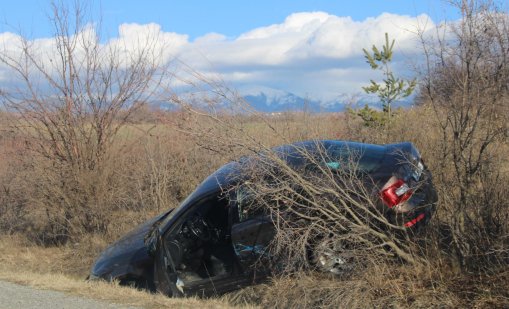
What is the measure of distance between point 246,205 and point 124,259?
7.13 feet

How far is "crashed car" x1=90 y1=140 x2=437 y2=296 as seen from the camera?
634 cm

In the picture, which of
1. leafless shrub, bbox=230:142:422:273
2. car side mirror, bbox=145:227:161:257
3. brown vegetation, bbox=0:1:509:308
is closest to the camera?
brown vegetation, bbox=0:1:509:308

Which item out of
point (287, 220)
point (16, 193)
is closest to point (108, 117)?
point (16, 193)

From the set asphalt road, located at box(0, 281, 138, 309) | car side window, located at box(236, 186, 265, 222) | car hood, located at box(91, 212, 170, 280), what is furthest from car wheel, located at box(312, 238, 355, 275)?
car hood, located at box(91, 212, 170, 280)

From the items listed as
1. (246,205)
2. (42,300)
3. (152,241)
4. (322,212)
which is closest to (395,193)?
(322,212)

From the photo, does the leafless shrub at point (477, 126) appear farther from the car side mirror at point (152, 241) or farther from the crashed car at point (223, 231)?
the car side mirror at point (152, 241)

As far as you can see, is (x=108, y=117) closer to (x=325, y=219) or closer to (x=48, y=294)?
(x=48, y=294)

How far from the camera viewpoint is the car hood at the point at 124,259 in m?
7.63

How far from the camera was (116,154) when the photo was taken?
1301 centimetres

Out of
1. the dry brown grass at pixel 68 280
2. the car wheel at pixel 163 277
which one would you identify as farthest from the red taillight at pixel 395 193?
the car wheel at pixel 163 277

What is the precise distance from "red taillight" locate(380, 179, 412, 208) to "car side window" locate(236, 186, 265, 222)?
1.36 meters

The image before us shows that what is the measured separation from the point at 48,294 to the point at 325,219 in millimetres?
3359

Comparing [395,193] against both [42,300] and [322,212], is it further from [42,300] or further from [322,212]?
[42,300]

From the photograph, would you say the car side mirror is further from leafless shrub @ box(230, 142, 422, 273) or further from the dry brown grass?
leafless shrub @ box(230, 142, 422, 273)
